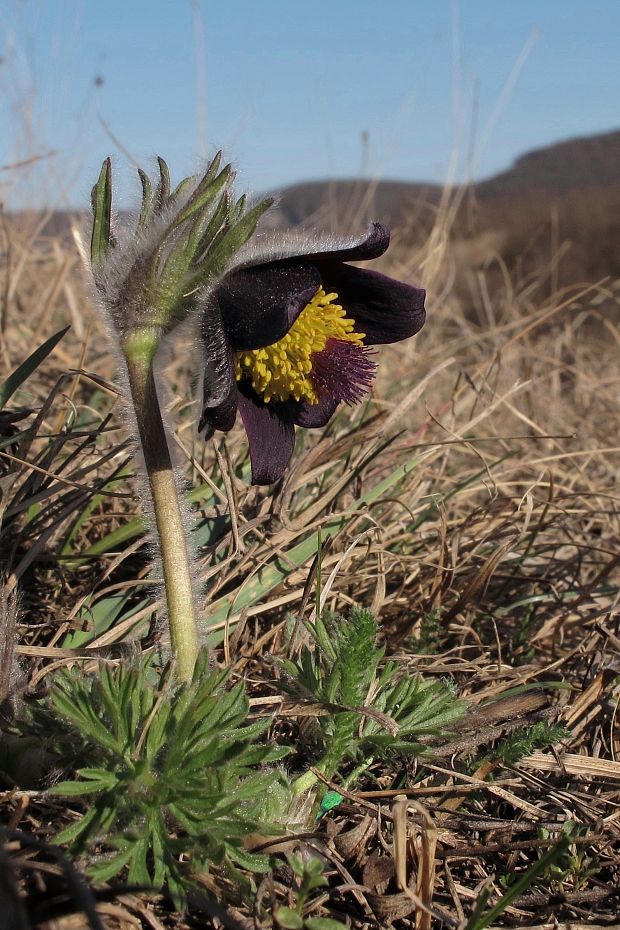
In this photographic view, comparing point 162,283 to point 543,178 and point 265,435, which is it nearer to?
point 265,435

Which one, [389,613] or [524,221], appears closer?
[389,613]

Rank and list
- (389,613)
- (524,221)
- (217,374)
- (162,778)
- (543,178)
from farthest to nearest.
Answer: (543,178) → (524,221) → (389,613) → (217,374) → (162,778)

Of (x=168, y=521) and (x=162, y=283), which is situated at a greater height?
(x=162, y=283)

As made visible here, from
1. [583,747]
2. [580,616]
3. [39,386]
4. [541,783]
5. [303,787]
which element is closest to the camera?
[303,787]

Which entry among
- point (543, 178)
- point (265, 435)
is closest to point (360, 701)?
point (265, 435)

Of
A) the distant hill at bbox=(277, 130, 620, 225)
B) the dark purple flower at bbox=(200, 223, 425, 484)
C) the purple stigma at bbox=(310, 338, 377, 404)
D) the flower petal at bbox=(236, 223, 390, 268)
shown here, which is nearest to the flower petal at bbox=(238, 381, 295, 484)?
the dark purple flower at bbox=(200, 223, 425, 484)

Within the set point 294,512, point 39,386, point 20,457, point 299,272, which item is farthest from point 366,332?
point 39,386

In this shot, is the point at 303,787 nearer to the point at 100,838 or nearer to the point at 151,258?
the point at 100,838
